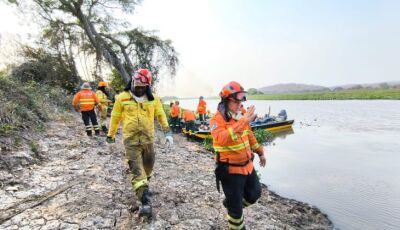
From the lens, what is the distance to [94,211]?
4422mm

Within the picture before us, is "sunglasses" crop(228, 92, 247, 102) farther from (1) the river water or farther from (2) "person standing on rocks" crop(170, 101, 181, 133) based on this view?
(2) "person standing on rocks" crop(170, 101, 181, 133)

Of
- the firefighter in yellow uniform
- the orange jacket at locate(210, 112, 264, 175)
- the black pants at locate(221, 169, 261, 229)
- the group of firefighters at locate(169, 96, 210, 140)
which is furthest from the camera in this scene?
the group of firefighters at locate(169, 96, 210, 140)

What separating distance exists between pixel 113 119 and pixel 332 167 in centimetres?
936

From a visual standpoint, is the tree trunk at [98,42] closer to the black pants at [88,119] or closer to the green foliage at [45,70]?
the green foliage at [45,70]

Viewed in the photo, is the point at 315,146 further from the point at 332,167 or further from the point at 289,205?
the point at 289,205

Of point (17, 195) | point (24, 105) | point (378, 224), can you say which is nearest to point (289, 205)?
point (378, 224)

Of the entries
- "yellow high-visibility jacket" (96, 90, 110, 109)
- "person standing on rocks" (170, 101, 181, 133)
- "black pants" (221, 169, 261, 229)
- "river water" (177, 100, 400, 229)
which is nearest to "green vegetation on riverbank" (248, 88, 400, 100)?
"river water" (177, 100, 400, 229)

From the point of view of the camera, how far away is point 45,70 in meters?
16.1

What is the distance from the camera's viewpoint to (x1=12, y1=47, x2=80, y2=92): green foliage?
15234 millimetres

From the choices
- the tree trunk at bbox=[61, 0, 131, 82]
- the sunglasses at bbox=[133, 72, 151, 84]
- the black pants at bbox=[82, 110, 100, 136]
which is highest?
the tree trunk at bbox=[61, 0, 131, 82]

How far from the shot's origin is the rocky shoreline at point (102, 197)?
421 cm

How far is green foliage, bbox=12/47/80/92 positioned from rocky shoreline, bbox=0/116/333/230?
8845mm

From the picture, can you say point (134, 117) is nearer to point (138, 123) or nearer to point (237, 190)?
point (138, 123)

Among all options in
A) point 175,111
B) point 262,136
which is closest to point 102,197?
point 175,111
